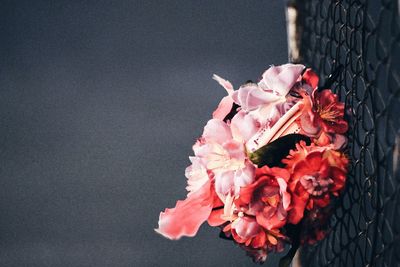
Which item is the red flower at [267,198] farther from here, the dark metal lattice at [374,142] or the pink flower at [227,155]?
the dark metal lattice at [374,142]

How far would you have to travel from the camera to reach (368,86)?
827 mm

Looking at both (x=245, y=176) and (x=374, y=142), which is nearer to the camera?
(x=245, y=176)

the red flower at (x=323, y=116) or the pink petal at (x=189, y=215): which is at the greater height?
the red flower at (x=323, y=116)

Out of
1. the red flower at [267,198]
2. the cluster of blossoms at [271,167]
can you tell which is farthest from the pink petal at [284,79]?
the red flower at [267,198]

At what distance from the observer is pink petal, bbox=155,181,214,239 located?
752 millimetres

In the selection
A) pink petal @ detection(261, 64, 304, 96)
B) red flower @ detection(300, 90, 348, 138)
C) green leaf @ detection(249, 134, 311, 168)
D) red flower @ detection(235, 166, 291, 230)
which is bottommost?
red flower @ detection(235, 166, 291, 230)

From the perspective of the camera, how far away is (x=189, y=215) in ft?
2.52

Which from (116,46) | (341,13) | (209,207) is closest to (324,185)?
(209,207)

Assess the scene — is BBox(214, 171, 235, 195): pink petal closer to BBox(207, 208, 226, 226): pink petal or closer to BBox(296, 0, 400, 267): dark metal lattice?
BBox(207, 208, 226, 226): pink petal

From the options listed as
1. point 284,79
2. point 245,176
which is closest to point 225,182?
point 245,176

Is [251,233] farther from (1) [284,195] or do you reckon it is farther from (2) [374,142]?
(2) [374,142]

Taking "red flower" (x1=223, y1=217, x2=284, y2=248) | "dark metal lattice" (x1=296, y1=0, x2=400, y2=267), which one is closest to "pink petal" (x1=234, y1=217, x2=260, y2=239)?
"red flower" (x1=223, y1=217, x2=284, y2=248)

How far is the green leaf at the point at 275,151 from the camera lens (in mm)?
719

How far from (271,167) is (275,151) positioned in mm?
22
